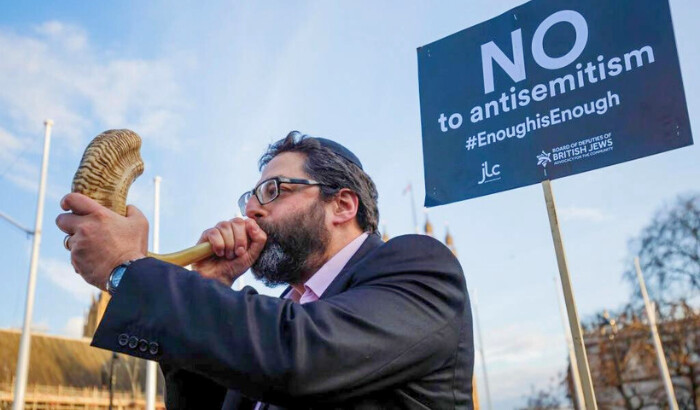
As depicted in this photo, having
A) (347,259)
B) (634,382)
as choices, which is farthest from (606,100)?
(634,382)

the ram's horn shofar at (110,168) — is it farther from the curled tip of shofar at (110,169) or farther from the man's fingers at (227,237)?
the man's fingers at (227,237)

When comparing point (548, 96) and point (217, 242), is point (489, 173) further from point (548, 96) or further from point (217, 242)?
point (217, 242)

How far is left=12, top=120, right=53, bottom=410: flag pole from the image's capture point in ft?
62.1

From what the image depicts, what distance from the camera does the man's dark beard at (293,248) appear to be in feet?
7.98

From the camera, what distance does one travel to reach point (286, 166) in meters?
2.69

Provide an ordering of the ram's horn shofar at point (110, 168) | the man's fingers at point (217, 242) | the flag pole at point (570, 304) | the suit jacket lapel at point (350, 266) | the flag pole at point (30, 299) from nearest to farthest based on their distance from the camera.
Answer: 1. the ram's horn shofar at point (110, 168)
2. the suit jacket lapel at point (350, 266)
3. the man's fingers at point (217, 242)
4. the flag pole at point (570, 304)
5. the flag pole at point (30, 299)

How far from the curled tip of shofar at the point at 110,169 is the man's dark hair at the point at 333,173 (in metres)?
0.88

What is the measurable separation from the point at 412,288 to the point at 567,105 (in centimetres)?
277

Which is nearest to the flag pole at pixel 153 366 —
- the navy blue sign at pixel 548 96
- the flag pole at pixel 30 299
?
the flag pole at pixel 30 299

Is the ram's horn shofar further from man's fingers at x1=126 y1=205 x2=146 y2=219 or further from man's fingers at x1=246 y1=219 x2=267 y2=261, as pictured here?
man's fingers at x1=246 y1=219 x2=267 y2=261

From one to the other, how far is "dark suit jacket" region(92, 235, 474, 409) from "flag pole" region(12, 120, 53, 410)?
19.8 m

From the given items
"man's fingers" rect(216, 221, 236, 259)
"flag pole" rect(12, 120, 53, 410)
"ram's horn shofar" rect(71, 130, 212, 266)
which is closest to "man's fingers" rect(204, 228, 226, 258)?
"man's fingers" rect(216, 221, 236, 259)

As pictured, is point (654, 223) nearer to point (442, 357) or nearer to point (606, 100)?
point (606, 100)

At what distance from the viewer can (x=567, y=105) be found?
162 inches
